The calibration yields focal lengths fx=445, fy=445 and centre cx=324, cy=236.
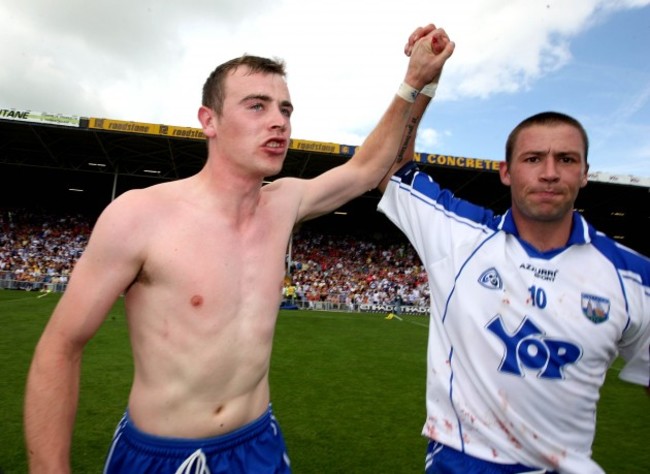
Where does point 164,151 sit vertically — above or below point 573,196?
above

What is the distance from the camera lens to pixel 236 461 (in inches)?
73.0

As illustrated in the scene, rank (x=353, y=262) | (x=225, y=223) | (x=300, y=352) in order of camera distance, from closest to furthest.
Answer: (x=225, y=223)
(x=300, y=352)
(x=353, y=262)

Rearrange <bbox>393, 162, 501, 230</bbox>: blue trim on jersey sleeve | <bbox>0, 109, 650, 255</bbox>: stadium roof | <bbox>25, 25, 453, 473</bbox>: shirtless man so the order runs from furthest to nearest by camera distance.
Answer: <bbox>0, 109, 650, 255</bbox>: stadium roof, <bbox>393, 162, 501, 230</bbox>: blue trim on jersey sleeve, <bbox>25, 25, 453, 473</bbox>: shirtless man

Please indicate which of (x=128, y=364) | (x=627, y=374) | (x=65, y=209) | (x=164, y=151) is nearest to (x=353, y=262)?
(x=164, y=151)

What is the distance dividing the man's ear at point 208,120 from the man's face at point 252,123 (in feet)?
0.19

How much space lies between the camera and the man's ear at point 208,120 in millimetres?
2186

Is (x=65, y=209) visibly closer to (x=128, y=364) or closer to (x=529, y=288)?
(x=128, y=364)

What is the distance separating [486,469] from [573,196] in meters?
1.33

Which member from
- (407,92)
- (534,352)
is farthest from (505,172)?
(534,352)

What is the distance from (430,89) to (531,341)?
148 cm

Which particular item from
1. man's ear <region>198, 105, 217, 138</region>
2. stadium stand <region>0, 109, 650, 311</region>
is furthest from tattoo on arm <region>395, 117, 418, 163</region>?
stadium stand <region>0, 109, 650, 311</region>

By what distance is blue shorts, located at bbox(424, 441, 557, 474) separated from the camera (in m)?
1.96

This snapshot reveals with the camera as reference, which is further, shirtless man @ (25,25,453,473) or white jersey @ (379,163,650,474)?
white jersey @ (379,163,650,474)

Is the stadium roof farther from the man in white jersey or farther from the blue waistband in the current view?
the blue waistband
